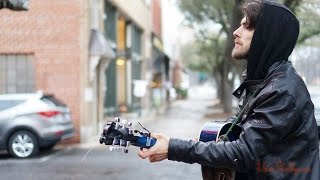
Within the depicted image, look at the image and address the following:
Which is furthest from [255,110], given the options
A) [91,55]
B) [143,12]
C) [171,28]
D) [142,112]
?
[171,28]

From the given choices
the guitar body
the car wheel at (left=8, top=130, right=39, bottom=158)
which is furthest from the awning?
the guitar body

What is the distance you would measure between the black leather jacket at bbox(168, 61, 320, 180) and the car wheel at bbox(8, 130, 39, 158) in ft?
36.7

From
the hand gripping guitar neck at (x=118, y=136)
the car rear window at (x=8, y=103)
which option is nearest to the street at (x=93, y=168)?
the car rear window at (x=8, y=103)

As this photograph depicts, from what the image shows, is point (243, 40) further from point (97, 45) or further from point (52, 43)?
point (97, 45)

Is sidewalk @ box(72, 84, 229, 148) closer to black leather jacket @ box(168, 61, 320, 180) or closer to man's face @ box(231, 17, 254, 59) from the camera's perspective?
man's face @ box(231, 17, 254, 59)

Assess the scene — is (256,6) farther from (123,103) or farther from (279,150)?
(123,103)

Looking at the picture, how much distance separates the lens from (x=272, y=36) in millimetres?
2271

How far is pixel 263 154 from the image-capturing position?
2.14 metres

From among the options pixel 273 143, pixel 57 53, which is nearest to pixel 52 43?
pixel 57 53

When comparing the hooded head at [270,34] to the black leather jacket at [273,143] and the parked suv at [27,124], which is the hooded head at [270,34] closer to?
→ the black leather jacket at [273,143]

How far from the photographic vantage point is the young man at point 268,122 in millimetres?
2139

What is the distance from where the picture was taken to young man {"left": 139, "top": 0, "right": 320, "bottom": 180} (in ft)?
7.02

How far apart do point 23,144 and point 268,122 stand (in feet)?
37.6

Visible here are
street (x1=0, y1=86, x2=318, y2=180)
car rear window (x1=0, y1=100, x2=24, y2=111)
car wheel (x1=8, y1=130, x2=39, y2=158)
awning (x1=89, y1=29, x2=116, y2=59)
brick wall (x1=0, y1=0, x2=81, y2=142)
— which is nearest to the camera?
street (x1=0, y1=86, x2=318, y2=180)
